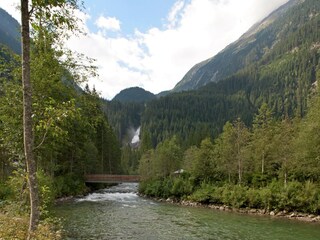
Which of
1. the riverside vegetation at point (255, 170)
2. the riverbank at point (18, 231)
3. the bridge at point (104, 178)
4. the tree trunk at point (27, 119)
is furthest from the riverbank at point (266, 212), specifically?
the tree trunk at point (27, 119)

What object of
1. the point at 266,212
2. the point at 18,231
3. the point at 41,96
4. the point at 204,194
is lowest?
the point at 266,212

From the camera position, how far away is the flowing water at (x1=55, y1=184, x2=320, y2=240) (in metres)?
27.0

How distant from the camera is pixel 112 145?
320ft

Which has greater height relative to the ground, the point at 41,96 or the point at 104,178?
the point at 41,96

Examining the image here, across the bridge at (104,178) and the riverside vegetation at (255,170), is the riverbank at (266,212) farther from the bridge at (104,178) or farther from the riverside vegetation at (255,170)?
the bridge at (104,178)

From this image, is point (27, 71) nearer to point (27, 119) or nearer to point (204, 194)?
point (27, 119)

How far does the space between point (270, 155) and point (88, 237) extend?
33.7 m

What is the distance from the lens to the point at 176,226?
104 feet

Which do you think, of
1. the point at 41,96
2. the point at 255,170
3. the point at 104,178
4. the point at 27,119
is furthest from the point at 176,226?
the point at 104,178

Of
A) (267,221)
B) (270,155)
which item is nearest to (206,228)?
(267,221)

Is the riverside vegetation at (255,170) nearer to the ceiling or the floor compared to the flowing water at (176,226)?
nearer to the ceiling

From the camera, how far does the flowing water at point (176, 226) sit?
27.0 m

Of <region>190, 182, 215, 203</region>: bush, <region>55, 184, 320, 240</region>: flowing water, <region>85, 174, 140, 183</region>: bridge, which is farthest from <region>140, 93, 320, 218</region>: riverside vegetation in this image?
<region>85, 174, 140, 183</region>: bridge

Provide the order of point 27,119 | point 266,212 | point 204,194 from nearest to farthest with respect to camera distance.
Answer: point 27,119
point 266,212
point 204,194
